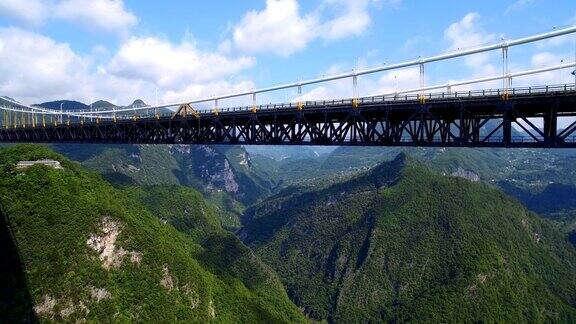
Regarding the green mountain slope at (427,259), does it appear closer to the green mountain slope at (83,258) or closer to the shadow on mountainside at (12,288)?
the green mountain slope at (83,258)

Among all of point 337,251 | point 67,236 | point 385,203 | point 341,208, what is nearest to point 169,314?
point 67,236

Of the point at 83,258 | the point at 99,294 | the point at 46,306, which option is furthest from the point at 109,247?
the point at 46,306

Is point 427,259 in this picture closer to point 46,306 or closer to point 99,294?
point 99,294

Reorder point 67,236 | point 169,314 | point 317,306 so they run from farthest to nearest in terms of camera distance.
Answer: point 317,306 < point 169,314 < point 67,236

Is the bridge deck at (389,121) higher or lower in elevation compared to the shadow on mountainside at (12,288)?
higher

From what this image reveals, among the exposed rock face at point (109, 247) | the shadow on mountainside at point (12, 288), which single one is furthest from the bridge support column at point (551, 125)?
the exposed rock face at point (109, 247)

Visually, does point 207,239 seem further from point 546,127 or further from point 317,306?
point 546,127

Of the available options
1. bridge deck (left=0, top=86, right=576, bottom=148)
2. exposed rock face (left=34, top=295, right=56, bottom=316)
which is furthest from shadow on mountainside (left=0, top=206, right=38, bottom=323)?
bridge deck (left=0, top=86, right=576, bottom=148)
